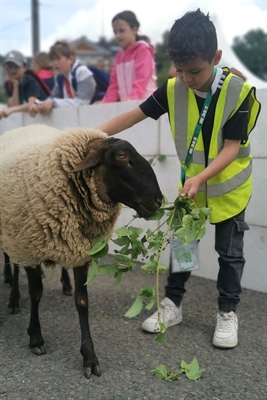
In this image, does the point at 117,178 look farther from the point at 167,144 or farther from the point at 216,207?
the point at 167,144

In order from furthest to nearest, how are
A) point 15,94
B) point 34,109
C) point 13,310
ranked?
point 15,94 < point 34,109 < point 13,310

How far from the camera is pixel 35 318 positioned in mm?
2965

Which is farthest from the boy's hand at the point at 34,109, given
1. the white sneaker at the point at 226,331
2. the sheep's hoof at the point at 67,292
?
the white sneaker at the point at 226,331

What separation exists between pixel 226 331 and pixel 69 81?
12.1 feet

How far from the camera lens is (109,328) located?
10.7 ft

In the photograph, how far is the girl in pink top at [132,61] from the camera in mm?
4996

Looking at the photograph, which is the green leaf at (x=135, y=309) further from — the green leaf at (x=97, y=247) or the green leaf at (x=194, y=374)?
the green leaf at (x=194, y=374)

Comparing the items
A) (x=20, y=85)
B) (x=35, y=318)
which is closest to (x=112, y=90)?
(x=20, y=85)

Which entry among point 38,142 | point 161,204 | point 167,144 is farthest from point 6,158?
point 167,144

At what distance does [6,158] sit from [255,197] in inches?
78.2

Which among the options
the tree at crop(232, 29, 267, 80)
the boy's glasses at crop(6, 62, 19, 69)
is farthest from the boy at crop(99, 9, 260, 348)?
the tree at crop(232, 29, 267, 80)

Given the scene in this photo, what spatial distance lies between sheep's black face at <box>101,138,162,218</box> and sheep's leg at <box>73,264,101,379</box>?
0.54 m

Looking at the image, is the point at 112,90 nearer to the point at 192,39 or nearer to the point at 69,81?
the point at 69,81

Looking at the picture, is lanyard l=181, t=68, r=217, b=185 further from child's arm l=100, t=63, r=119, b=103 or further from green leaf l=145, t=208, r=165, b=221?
child's arm l=100, t=63, r=119, b=103
